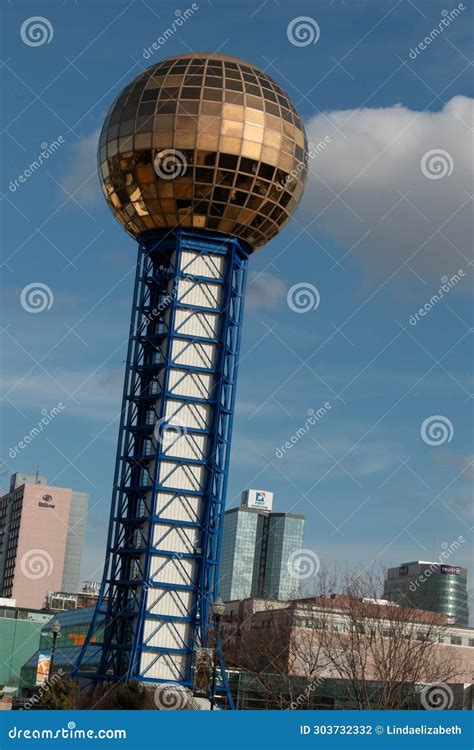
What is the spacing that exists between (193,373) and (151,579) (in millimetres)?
11818

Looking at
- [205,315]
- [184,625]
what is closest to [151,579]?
[184,625]

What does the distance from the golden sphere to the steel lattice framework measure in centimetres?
169

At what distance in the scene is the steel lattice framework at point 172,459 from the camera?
6172 cm
